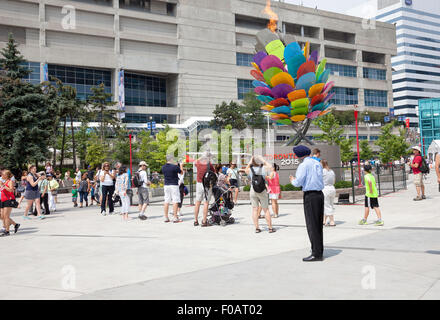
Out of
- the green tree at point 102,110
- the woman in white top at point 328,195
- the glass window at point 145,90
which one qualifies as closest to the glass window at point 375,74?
the glass window at point 145,90

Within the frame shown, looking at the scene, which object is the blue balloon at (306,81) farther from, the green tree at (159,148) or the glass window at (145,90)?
the glass window at (145,90)

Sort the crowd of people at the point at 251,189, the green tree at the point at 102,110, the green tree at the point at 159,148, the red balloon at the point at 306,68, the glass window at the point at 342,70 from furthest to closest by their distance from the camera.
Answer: the glass window at the point at 342,70 < the green tree at the point at 102,110 < the green tree at the point at 159,148 < the red balloon at the point at 306,68 < the crowd of people at the point at 251,189

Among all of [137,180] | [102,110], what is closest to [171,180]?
[137,180]

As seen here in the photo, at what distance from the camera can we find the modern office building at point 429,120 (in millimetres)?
89500

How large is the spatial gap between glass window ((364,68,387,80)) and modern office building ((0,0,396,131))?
111 inches

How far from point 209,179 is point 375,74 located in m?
78.6

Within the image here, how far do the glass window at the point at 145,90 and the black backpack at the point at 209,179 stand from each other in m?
52.2

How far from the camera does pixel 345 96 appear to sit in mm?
76312

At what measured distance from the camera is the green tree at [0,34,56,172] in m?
32.9

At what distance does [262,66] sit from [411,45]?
131762 mm

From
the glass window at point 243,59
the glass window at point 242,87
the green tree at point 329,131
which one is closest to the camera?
the green tree at point 329,131

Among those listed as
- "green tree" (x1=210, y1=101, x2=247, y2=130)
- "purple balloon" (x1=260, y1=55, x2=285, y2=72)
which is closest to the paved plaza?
"purple balloon" (x1=260, y1=55, x2=285, y2=72)

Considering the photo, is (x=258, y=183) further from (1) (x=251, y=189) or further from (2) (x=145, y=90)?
(2) (x=145, y=90)

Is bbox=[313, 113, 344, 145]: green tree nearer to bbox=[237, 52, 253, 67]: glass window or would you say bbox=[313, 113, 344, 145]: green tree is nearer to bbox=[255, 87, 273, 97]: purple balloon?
bbox=[237, 52, 253, 67]: glass window
